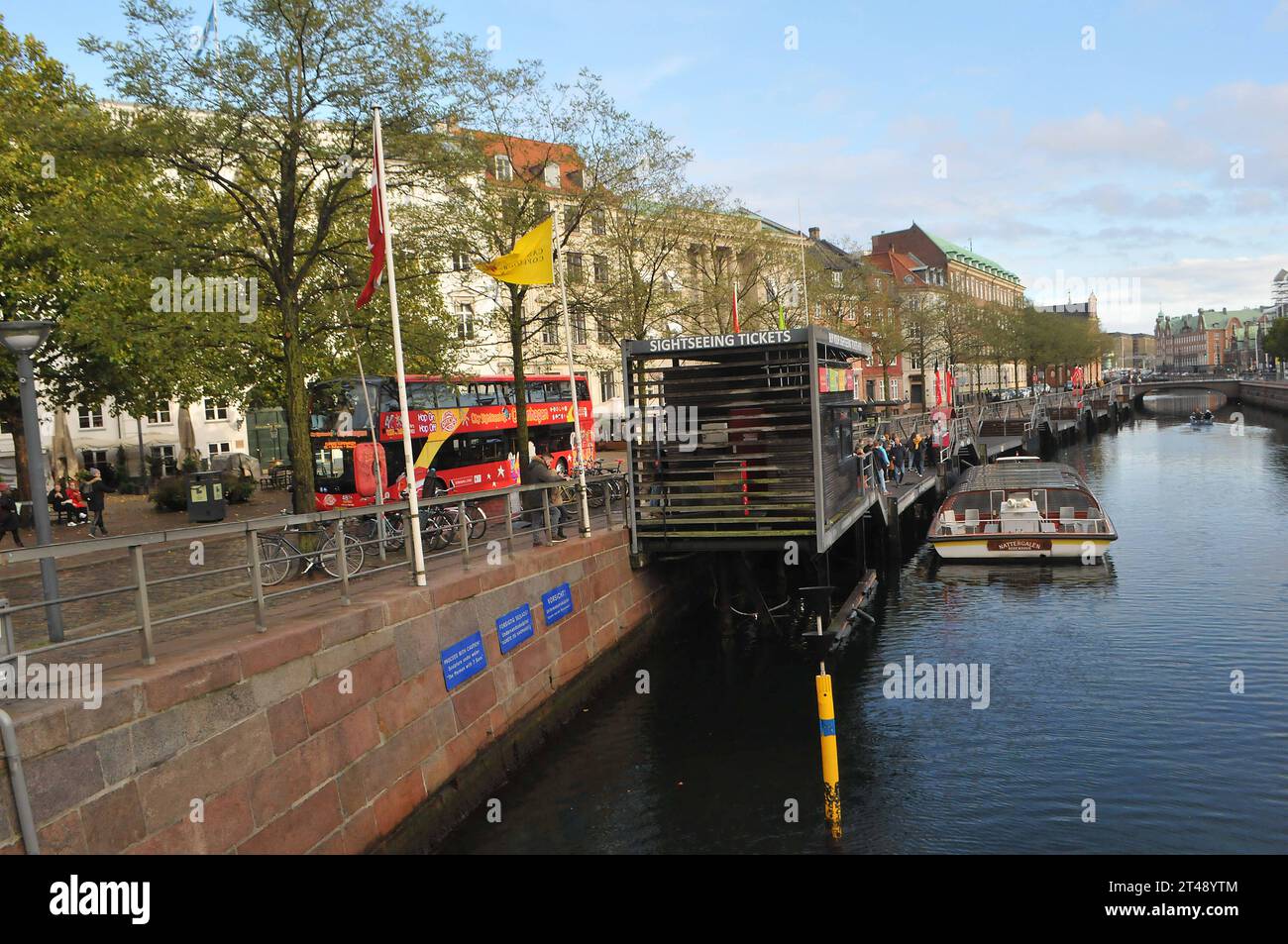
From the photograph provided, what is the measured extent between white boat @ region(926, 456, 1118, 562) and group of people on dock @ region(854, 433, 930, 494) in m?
2.23

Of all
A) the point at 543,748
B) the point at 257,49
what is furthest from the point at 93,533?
the point at 543,748

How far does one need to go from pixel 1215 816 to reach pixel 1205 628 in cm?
850

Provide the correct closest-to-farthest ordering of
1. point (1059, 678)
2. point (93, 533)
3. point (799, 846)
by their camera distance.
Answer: point (799, 846) < point (1059, 678) < point (93, 533)

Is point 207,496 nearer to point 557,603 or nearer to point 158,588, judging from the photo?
point 158,588

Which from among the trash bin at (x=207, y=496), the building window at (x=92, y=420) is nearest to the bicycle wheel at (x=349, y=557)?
the trash bin at (x=207, y=496)

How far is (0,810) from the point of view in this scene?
5562 mm

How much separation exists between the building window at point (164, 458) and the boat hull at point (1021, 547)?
3613 centimetres

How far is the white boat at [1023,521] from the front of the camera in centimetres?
2406

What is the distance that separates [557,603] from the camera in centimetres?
1405

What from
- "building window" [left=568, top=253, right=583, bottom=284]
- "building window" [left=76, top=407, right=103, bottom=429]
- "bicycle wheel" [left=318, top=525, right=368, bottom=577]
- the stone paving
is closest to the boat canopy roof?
the stone paving

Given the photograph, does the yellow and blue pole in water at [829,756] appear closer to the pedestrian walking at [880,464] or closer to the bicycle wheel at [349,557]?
the bicycle wheel at [349,557]

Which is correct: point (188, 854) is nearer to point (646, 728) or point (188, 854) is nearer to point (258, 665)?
point (258, 665)

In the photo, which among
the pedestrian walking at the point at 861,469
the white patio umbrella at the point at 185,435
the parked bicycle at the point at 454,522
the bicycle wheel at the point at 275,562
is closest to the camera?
the bicycle wheel at the point at 275,562

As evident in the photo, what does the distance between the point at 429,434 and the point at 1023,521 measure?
1642 centimetres
